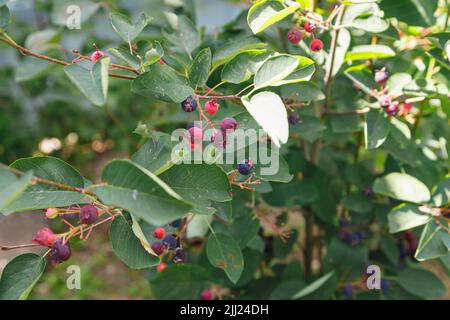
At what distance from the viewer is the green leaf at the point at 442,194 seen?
42.7 inches

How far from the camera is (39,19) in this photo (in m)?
2.57

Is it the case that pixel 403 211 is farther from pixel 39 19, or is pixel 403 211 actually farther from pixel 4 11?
pixel 39 19

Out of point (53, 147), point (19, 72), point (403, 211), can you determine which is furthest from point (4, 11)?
point (53, 147)

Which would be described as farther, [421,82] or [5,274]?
[421,82]

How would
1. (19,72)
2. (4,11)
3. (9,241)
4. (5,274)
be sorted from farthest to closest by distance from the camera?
(9,241)
(19,72)
(4,11)
(5,274)

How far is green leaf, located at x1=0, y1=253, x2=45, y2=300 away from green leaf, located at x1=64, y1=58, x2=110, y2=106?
10.8 inches

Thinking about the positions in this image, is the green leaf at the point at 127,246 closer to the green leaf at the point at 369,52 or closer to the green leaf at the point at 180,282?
the green leaf at the point at 180,282

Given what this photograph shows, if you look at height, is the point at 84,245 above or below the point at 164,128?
below

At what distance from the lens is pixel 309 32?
0.99 metres

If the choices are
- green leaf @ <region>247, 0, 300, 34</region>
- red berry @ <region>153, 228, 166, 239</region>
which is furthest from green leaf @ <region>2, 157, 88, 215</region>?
green leaf @ <region>247, 0, 300, 34</region>

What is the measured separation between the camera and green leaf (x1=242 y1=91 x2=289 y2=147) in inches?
29.4

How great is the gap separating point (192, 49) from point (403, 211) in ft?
1.72

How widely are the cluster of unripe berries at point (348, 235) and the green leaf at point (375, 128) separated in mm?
385

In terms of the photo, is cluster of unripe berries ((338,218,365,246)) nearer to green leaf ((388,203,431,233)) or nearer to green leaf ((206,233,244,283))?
green leaf ((388,203,431,233))
